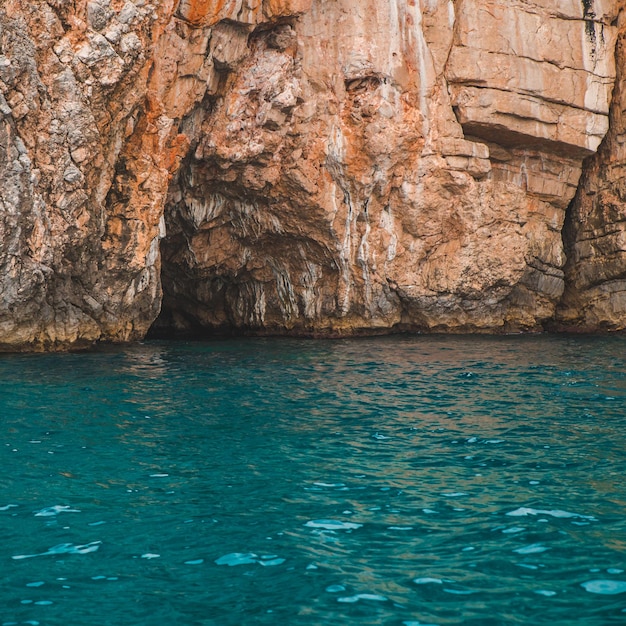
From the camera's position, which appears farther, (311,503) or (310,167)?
(310,167)

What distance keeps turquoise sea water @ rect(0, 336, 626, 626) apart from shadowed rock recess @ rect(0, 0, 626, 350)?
539 cm

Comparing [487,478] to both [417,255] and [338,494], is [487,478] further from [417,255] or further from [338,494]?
[417,255]

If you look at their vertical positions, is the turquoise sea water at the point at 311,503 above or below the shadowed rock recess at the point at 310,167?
below

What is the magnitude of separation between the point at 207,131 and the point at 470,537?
18639 mm

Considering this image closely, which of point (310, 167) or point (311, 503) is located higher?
point (310, 167)

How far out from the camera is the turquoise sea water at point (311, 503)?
6.16 metres

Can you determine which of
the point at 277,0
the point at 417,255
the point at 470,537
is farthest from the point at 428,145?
the point at 470,537

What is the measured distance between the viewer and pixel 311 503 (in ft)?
27.6

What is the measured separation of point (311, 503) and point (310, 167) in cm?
1845

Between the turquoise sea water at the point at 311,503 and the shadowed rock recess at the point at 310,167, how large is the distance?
539cm

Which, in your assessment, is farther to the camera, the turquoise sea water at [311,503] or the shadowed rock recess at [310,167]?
the shadowed rock recess at [310,167]

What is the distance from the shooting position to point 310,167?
25641 millimetres

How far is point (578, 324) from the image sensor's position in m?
31.2

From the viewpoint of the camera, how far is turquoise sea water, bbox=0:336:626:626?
616 centimetres
